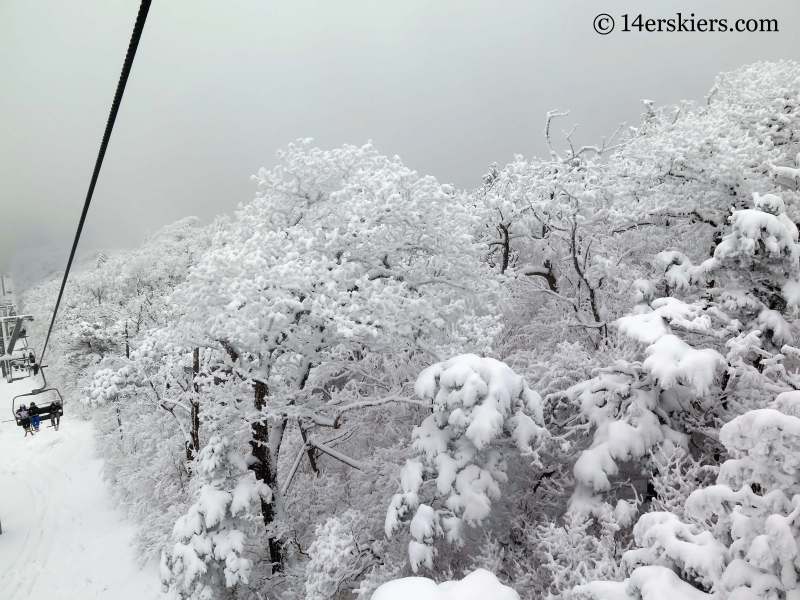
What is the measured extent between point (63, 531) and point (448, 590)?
21328mm

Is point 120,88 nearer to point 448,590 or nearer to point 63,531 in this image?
point 448,590

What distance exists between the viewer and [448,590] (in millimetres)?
4668

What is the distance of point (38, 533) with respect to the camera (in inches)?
732

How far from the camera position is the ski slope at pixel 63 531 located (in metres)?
14.1

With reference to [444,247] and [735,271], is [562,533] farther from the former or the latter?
[444,247]

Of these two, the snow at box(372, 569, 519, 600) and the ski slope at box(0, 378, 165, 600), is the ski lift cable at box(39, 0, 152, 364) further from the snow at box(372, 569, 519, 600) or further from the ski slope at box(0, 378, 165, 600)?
the ski slope at box(0, 378, 165, 600)

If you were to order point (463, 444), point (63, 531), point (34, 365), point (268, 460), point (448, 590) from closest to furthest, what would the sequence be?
point (448, 590)
point (463, 444)
point (268, 460)
point (34, 365)
point (63, 531)

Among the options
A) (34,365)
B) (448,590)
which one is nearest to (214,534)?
(448,590)

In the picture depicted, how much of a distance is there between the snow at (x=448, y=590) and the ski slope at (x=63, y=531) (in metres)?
11.8

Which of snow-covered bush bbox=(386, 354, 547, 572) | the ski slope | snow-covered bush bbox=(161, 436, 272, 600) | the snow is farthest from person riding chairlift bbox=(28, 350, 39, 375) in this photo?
the snow

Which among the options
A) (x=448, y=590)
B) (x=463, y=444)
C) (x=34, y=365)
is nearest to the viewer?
(x=448, y=590)

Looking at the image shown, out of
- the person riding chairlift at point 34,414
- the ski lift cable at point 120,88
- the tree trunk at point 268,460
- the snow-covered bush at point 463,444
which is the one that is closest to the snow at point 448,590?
the snow-covered bush at point 463,444

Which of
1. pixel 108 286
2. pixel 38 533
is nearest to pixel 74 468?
pixel 38 533

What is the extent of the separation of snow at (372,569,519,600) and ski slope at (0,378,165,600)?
38.6 feet
